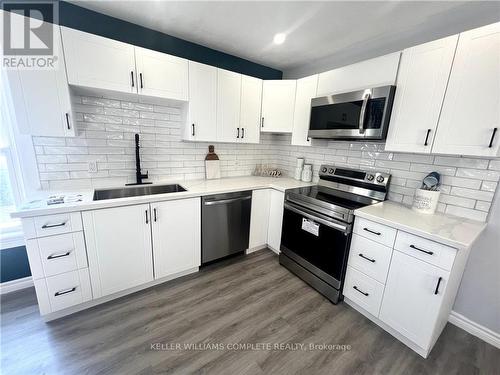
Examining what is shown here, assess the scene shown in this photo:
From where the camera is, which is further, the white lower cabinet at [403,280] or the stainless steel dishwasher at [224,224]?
the stainless steel dishwasher at [224,224]

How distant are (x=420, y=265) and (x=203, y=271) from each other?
2041 mm

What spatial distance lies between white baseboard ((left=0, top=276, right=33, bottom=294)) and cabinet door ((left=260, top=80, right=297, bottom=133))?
3.06m

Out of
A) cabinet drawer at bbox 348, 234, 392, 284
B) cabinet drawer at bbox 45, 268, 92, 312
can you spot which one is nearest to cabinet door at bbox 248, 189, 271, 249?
cabinet drawer at bbox 348, 234, 392, 284

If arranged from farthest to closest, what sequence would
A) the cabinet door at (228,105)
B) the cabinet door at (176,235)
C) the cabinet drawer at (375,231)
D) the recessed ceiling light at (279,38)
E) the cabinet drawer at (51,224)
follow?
the cabinet door at (228,105) → the recessed ceiling light at (279,38) → the cabinet door at (176,235) → the cabinet drawer at (375,231) → the cabinet drawer at (51,224)

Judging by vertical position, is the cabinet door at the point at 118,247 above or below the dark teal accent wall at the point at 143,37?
below

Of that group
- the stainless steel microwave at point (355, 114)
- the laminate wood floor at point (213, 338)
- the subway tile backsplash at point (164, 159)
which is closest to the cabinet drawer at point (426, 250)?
the subway tile backsplash at point (164, 159)

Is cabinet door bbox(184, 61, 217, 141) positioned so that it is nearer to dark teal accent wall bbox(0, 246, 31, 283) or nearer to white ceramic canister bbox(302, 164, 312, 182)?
white ceramic canister bbox(302, 164, 312, 182)

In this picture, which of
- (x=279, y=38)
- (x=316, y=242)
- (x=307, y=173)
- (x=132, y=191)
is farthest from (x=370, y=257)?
(x=132, y=191)

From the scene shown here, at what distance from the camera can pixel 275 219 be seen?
2.69m

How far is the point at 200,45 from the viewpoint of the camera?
8.04 feet

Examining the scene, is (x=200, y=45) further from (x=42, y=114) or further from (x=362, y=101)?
(x=362, y=101)

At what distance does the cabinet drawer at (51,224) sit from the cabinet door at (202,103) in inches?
51.6

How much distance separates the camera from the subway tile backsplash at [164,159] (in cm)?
170

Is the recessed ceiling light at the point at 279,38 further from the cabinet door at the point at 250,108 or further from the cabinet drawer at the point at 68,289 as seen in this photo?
the cabinet drawer at the point at 68,289
